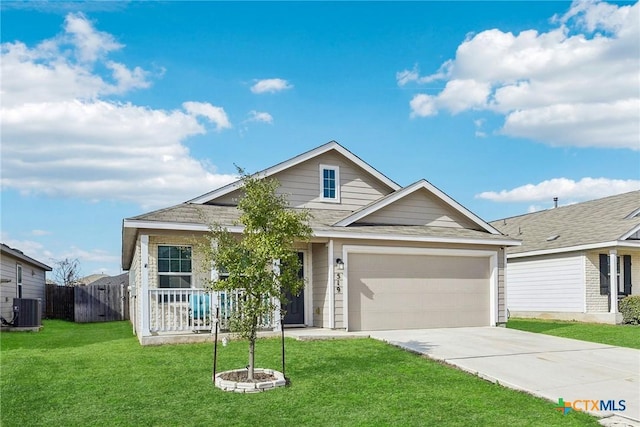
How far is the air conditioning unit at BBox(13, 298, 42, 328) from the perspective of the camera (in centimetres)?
1619

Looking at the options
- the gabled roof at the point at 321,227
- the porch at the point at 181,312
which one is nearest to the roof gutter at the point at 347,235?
the gabled roof at the point at 321,227

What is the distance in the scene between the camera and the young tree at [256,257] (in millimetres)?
8094

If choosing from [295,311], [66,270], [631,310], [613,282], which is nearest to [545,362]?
[295,311]

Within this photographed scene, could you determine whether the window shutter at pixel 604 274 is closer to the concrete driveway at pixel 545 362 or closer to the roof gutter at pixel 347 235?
→ the roof gutter at pixel 347 235

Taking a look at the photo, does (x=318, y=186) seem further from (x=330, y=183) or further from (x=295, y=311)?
(x=295, y=311)

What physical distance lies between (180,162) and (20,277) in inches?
290

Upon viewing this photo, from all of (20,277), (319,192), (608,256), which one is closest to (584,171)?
(608,256)

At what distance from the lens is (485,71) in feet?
54.7

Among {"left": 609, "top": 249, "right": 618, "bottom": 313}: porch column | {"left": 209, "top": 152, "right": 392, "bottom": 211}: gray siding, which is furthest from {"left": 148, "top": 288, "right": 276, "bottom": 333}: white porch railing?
{"left": 609, "top": 249, "right": 618, "bottom": 313}: porch column

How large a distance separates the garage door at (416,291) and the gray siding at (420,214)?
1.24 meters

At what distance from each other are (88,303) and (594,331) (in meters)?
19.2

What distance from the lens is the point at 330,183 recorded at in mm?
16234

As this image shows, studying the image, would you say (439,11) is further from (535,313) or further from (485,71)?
(535,313)

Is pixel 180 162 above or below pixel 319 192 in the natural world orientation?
above
